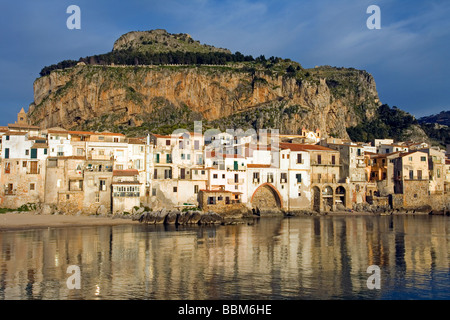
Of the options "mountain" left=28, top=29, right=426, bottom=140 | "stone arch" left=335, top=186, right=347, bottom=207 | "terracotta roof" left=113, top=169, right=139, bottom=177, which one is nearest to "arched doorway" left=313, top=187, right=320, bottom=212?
"stone arch" left=335, top=186, right=347, bottom=207

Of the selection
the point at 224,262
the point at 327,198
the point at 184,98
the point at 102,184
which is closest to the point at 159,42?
the point at 184,98

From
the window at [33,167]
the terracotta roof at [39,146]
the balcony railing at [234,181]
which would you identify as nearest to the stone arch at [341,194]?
the balcony railing at [234,181]

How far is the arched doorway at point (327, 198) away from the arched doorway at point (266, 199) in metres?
8.17

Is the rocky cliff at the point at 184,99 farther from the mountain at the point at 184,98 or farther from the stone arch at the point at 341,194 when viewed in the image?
the stone arch at the point at 341,194

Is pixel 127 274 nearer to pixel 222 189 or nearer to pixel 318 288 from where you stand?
pixel 318 288

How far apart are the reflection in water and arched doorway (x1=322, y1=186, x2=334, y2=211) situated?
20267 mm

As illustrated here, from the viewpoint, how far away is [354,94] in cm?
14762

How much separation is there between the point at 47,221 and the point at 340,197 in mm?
43762

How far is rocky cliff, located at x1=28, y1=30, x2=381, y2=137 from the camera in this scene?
391ft

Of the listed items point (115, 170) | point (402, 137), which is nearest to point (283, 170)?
point (115, 170)

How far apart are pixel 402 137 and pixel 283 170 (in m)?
72.1

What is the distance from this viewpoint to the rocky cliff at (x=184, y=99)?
4688 inches

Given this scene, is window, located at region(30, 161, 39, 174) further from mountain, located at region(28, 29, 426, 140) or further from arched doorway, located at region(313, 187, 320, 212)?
mountain, located at region(28, 29, 426, 140)

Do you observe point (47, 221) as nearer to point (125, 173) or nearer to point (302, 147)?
point (125, 173)
